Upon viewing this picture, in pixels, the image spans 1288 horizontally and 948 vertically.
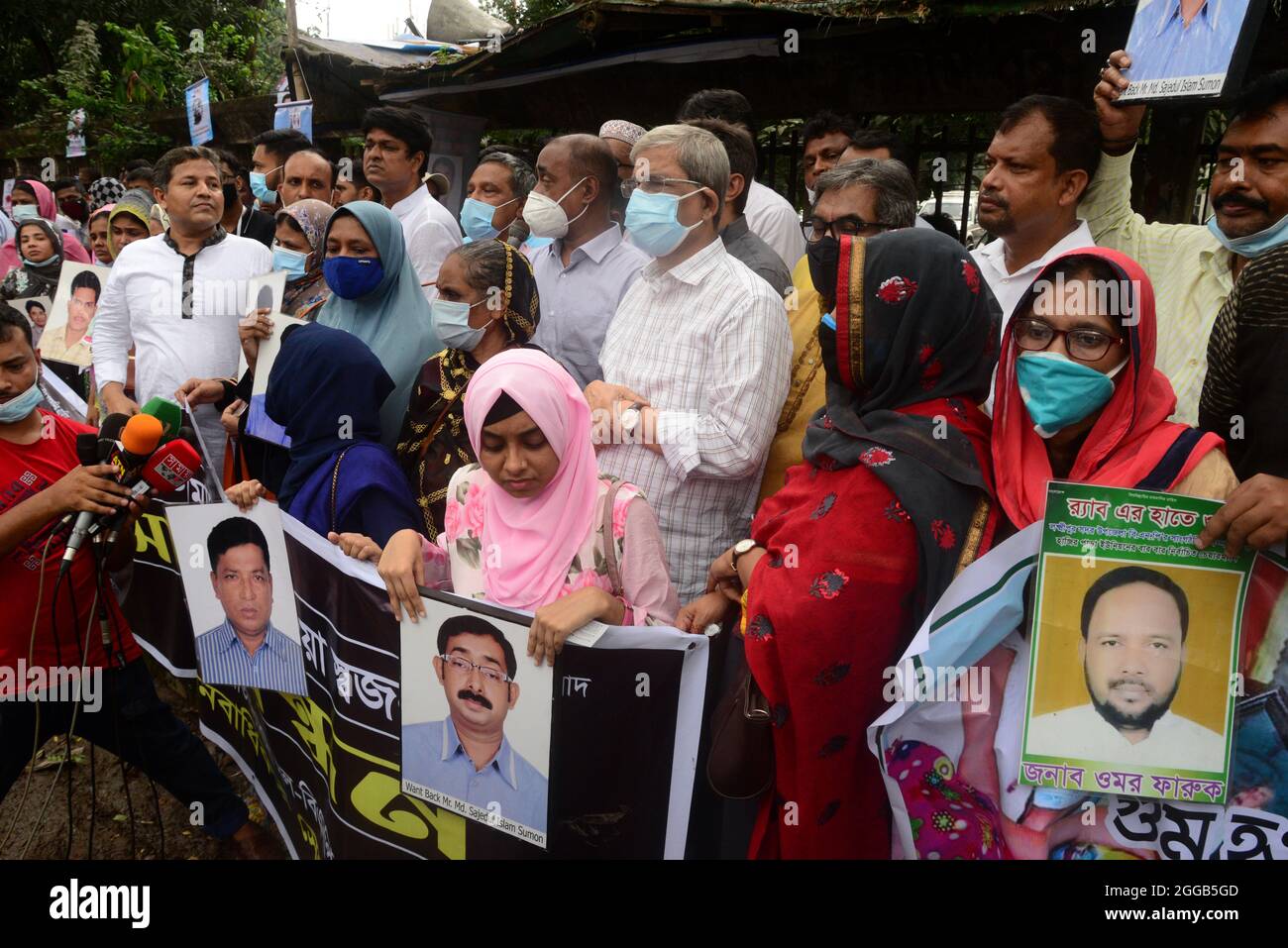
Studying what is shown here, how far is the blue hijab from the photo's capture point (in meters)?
2.91

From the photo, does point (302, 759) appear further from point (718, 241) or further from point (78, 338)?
point (78, 338)

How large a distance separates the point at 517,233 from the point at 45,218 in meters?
6.08

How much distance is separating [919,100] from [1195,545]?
14.4 feet

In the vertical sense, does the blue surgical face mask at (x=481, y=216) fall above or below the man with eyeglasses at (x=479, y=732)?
above

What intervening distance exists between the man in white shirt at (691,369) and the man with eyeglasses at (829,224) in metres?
0.13

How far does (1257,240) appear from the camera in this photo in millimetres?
2469

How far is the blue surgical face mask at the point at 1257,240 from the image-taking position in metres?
2.43

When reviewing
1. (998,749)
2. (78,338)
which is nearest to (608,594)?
(998,749)

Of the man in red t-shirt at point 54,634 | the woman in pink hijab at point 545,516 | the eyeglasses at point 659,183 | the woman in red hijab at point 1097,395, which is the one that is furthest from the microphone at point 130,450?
the woman in red hijab at point 1097,395

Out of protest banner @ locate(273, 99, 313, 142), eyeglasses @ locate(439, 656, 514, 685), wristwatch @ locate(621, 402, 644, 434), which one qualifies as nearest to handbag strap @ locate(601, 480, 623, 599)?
eyeglasses @ locate(439, 656, 514, 685)

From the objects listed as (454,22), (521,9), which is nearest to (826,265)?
(454,22)

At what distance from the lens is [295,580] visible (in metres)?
2.73

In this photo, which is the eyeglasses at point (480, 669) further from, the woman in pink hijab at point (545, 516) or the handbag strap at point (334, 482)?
the handbag strap at point (334, 482)

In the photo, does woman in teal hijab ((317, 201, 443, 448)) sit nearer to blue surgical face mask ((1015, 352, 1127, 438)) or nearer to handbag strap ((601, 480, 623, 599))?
handbag strap ((601, 480, 623, 599))
